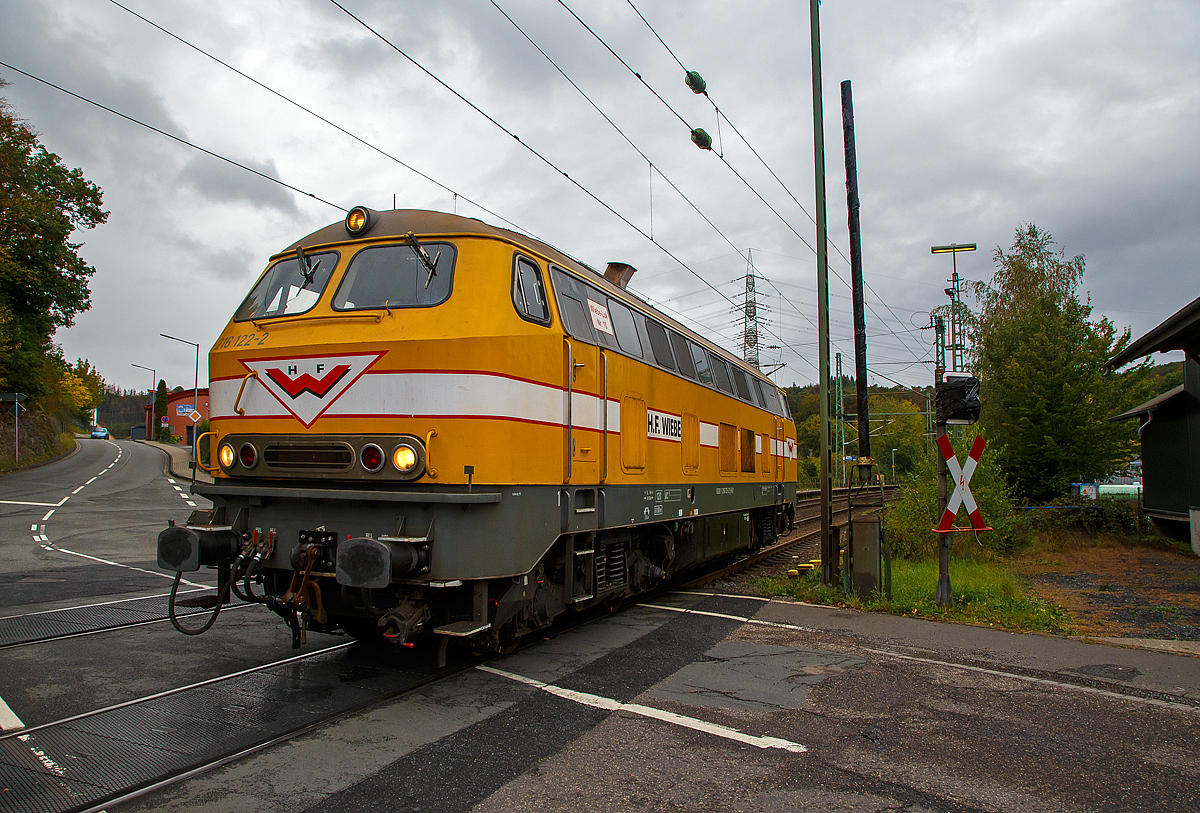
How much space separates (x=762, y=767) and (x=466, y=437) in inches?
106

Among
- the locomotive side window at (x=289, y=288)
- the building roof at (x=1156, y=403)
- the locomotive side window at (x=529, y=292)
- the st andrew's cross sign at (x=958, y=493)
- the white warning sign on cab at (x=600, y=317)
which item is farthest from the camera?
the building roof at (x=1156, y=403)

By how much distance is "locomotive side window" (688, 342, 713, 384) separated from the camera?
9.74 meters

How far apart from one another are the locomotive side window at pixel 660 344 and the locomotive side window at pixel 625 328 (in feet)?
1.47

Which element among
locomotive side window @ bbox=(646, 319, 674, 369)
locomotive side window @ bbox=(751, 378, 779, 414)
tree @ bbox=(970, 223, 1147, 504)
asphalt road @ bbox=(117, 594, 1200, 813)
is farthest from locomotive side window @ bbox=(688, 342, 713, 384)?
tree @ bbox=(970, 223, 1147, 504)

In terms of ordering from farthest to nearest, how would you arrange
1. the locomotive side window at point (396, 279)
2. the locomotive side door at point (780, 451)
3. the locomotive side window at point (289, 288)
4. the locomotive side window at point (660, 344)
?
the locomotive side door at point (780, 451) < the locomotive side window at point (660, 344) < the locomotive side window at point (289, 288) < the locomotive side window at point (396, 279)

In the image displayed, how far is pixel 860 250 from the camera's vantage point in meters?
14.2

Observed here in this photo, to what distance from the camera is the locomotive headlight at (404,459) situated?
4.98 m

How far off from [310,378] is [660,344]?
13.9ft

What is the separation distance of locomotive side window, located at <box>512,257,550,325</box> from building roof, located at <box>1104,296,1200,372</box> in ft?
29.8

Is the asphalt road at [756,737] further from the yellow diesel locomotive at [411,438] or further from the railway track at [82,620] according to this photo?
the railway track at [82,620]

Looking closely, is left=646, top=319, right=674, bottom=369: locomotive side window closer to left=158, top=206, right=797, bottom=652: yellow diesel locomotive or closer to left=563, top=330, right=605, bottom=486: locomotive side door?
left=158, top=206, right=797, bottom=652: yellow diesel locomotive

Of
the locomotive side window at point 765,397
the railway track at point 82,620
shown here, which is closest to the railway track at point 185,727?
the railway track at point 82,620

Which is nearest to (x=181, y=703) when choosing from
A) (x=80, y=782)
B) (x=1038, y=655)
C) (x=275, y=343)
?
(x=80, y=782)

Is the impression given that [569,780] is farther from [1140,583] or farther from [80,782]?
[1140,583]
